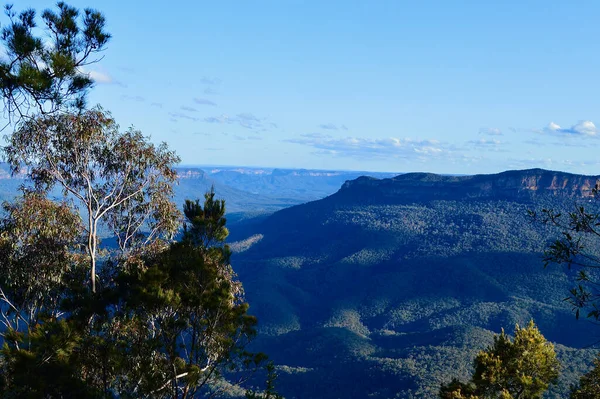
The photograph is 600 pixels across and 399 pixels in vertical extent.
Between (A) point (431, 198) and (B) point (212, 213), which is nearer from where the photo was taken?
(B) point (212, 213)

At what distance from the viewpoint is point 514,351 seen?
47.0ft

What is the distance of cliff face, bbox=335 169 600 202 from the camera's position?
429 ft

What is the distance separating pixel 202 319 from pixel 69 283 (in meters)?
5.50

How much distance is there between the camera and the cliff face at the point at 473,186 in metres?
131

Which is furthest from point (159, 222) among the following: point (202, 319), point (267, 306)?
point (267, 306)

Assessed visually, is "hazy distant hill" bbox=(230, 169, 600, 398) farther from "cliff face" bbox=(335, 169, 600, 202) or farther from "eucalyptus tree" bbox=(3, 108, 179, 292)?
"eucalyptus tree" bbox=(3, 108, 179, 292)

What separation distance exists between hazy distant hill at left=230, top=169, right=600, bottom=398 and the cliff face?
0.39 meters

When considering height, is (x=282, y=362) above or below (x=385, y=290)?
below

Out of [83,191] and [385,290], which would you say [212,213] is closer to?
[83,191]

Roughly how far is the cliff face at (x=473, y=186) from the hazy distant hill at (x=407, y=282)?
388mm

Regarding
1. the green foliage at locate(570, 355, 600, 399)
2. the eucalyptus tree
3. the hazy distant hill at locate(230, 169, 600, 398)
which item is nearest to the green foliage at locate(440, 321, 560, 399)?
the green foliage at locate(570, 355, 600, 399)

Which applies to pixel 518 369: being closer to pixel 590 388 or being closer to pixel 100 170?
pixel 590 388

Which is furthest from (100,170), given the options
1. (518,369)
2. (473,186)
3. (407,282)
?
(473,186)

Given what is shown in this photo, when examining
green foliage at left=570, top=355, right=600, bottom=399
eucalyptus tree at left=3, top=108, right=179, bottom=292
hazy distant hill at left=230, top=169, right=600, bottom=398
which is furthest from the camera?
hazy distant hill at left=230, top=169, right=600, bottom=398
